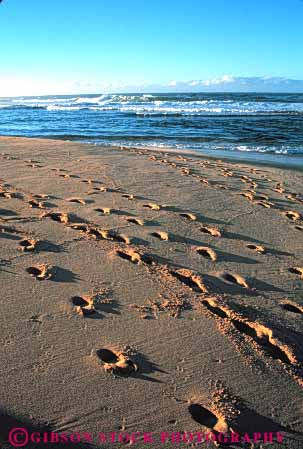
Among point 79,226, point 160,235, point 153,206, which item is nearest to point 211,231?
point 160,235

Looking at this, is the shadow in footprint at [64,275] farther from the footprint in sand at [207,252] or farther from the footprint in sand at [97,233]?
the footprint in sand at [207,252]

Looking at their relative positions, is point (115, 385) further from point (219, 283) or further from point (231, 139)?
point (231, 139)

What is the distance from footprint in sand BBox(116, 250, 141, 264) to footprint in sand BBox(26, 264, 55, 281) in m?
0.70

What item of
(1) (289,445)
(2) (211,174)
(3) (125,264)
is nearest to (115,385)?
(1) (289,445)

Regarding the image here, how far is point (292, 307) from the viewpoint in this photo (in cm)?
331

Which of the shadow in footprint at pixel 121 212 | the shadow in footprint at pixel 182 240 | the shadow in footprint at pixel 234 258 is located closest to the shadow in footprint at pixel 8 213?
the shadow in footprint at pixel 121 212

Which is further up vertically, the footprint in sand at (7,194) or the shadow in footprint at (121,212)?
the footprint in sand at (7,194)

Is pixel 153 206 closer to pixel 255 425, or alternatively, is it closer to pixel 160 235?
pixel 160 235

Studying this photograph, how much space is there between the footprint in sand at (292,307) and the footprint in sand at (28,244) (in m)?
2.36

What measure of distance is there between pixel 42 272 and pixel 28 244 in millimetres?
617

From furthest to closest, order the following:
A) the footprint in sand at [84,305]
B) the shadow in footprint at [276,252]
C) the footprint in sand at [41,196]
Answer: the footprint in sand at [41,196] → the shadow in footprint at [276,252] → the footprint in sand at [84,305]

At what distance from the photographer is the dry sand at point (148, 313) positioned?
85.4 inches

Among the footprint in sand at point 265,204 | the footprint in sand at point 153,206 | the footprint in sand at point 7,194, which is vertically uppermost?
the footprint in sand at point 7,194

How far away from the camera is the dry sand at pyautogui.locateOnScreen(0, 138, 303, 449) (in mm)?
2170
